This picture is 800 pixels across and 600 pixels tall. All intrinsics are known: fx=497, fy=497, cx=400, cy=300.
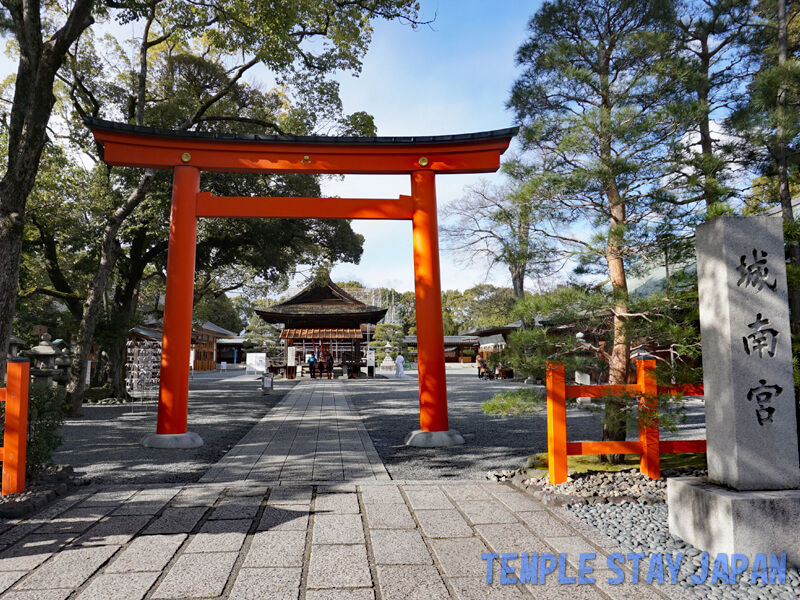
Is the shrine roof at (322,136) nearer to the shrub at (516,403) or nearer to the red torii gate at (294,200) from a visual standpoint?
the red torii gate at (294,200)

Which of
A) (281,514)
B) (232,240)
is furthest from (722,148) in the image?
(232,240)

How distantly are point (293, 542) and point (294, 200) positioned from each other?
14.3ft

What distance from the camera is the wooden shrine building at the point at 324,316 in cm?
2534

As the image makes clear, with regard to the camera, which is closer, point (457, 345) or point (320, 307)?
point (320, 307)

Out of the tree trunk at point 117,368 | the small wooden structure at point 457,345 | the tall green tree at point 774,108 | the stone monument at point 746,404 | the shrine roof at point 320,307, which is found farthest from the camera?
the small wooden structure at point 457,345

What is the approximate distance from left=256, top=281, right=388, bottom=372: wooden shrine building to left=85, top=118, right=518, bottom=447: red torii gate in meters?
18.9

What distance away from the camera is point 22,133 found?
18.3 feet

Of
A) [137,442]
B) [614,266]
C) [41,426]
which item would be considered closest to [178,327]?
[137,442]

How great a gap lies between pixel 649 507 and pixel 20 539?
4114 mm

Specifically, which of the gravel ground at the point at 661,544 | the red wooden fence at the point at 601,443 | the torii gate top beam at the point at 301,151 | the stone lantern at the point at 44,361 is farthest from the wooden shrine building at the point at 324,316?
the gravel ground at the point at 661,544

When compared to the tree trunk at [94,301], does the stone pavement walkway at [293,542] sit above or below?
below

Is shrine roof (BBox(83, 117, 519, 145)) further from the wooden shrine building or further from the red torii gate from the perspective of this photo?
the wooden shrine building

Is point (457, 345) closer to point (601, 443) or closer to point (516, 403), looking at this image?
point (516, 403)

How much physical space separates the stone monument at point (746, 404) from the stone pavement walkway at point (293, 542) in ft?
1.89
